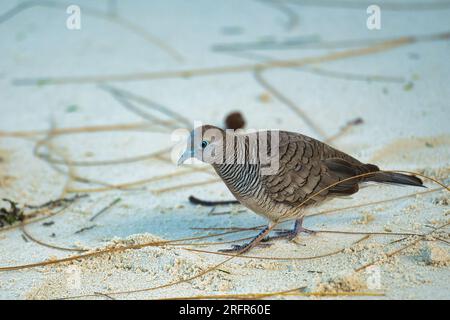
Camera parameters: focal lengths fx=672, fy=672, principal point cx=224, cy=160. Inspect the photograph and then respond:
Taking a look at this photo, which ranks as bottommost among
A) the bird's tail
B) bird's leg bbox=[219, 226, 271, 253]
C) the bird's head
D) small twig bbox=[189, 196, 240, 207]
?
bird's leg bbox=[219, 226, 271, 253]

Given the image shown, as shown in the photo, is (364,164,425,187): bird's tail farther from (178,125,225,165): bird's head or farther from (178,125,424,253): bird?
(178,125,225,165): bird's head

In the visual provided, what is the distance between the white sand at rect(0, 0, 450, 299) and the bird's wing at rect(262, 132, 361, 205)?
0.93 feet

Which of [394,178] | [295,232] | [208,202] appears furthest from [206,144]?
[394,178]

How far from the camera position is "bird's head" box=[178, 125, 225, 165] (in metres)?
3.40

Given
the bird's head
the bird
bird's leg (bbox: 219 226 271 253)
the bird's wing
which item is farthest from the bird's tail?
the bird's head

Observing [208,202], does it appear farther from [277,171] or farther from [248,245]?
[277,171]

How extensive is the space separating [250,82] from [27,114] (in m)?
1.99

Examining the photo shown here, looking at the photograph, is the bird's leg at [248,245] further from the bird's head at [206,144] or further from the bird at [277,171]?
the bird's head at [206,144]

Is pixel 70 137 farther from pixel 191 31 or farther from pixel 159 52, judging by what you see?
pixel 191 31

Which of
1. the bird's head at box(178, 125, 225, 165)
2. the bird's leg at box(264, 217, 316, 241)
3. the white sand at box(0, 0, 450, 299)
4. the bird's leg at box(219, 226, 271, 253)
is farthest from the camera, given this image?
the bird's leg at box(264, 217, 316, 241)

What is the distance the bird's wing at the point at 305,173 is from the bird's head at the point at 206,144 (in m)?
0.28

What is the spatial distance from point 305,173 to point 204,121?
2120 millimetres

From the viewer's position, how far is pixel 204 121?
550cm
